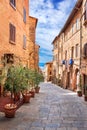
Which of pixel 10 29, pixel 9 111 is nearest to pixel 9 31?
pixel 10 29

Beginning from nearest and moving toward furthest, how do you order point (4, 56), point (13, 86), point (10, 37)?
1. point (13, 86)
2. point (4, 56)
3. point (10, 37)

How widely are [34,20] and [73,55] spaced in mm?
8891

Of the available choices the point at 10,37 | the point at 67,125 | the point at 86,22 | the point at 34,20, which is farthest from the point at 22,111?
the point at 34,20

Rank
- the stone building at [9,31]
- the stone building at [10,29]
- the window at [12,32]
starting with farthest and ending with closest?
the window at [12,32] < the stone building at [10,29] < the stone building at [9,31]

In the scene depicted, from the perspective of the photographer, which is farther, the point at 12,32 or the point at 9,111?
the point at 12,32

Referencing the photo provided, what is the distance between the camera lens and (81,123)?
991 cm

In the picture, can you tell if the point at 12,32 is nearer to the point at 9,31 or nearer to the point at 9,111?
the point at 9,31

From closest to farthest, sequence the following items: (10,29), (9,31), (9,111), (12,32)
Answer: (9,111) < (9,31) < (10,29) < (12,32)

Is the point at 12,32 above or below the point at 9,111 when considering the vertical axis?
above

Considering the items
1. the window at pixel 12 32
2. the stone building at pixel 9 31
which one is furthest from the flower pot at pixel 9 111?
the window at pixel 12 32

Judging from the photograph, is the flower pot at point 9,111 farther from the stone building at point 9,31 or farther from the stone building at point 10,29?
the stone building at point 10,29

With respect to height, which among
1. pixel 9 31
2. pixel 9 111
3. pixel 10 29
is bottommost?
pixel 9 111

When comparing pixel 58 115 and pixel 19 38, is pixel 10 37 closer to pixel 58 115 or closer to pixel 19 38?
pixel 19 38

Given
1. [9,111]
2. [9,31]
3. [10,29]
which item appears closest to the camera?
[9,111]
